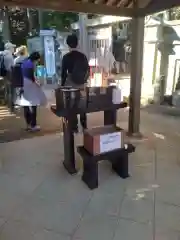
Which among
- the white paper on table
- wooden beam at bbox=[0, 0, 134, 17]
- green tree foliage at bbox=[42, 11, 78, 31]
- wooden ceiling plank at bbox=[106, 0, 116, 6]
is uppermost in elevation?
green tree foliage at bbox=[42, 11, 78, 31]

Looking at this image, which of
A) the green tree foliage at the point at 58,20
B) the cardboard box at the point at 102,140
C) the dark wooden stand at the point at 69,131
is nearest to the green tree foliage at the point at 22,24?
the green tree foliage at the point at 58,20

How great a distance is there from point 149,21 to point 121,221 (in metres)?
5.09

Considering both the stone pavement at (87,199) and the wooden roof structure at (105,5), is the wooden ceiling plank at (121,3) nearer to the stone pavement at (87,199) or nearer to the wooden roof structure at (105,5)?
the wooden roof structure at (105,5)

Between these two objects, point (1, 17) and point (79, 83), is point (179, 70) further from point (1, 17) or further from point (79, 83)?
point (1, 17)

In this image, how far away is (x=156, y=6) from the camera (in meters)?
3.16

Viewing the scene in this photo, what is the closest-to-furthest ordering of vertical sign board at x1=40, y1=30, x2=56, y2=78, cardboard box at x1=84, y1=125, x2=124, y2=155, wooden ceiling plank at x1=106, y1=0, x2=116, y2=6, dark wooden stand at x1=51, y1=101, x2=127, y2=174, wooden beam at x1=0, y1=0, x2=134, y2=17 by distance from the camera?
cardboard box at x1=84, y1=125, x2=124, y2=155 → dark wooden stand at x1=51, y1=101, x2=127, y2=174 → wooden beam at x1=0, y1=0, x2=134, y2=17 → wooden ceiling plank at x1=106, y1=0, x2=116, y2=6 → vertical sign board at x1=40, y1=30, x2=56, y2=78

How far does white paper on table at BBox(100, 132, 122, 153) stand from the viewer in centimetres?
236

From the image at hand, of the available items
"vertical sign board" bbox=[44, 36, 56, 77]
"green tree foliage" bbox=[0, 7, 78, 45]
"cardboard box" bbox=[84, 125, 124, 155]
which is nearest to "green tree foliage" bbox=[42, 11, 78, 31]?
"green tree foliage" bbox=[0, 7, 78, 45]

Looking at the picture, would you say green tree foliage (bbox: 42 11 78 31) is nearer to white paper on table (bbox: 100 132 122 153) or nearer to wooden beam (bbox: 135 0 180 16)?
wooden beam (bbox: 135 0 180 16)

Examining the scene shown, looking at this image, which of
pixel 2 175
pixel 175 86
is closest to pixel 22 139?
pixel 2 175

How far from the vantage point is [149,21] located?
587cm

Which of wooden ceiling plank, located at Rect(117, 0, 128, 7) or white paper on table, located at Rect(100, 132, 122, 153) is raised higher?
wooden ceiling plank, located at Rect(117, 0, 128, 7)

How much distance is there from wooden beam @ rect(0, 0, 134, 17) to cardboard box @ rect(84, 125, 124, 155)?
1507 mm

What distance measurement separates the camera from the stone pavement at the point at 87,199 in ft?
6.07
